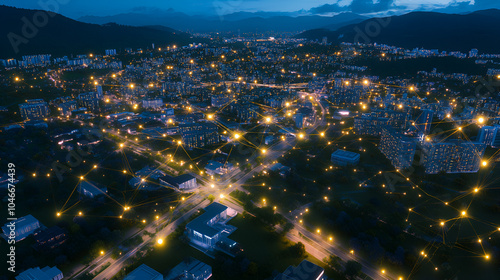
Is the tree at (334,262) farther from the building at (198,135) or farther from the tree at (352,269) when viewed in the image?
the building at (198,135)

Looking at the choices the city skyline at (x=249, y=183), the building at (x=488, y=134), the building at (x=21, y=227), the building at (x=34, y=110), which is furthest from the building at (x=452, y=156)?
the building at (x=34, y=110)

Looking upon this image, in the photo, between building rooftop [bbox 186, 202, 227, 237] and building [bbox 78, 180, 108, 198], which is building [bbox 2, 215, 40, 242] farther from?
building rooftop [bbox 186, 202, 227, 237]

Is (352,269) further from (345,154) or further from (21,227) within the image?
(21,227)

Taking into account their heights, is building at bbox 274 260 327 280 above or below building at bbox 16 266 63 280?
above

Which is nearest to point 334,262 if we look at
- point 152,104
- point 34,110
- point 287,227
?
point 287,227

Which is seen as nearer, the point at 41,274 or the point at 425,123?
the point at 41,274

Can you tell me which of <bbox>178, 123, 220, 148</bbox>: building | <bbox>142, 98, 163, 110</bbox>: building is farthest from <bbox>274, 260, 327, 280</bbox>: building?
<bbox>142, 98, 163, 110</bbox>: building
